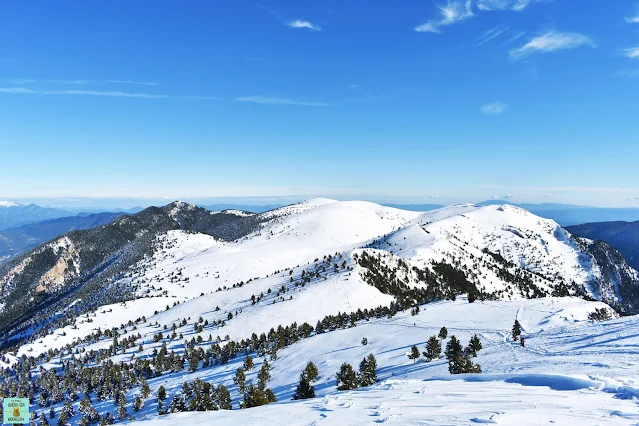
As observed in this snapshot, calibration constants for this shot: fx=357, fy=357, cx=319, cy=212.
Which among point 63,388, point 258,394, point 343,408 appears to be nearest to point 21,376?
point 63,388

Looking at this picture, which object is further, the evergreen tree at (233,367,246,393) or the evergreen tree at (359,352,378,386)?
the evergreen tree at (233,367,246,393)

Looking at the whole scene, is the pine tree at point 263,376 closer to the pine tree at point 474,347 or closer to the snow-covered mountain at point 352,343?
the snow-covered mountain at point 352,343

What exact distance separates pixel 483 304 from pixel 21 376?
163 meters

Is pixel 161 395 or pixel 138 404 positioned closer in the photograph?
pixel 138 404

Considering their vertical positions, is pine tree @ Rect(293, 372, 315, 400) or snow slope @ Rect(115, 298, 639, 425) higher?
snow slope @ Rect(115, 298, 639, 425)

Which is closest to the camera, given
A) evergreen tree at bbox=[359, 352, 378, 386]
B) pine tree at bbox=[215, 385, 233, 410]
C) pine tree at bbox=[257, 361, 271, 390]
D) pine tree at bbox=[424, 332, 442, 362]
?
evergreen tree at bbox=[359, 352, 378, 386]

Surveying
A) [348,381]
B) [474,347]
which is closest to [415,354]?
[474,347]

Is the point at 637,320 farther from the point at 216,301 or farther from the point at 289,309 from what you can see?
the point at 216,301

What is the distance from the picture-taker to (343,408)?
950 inches

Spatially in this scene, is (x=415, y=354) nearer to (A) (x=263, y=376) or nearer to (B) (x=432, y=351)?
(B) (x=432, y=351)

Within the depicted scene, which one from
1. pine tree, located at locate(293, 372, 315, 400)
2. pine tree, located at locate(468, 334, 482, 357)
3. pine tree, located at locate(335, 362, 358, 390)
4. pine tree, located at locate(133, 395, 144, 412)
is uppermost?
pine tree, located at locate(468, 334, 482, 357)

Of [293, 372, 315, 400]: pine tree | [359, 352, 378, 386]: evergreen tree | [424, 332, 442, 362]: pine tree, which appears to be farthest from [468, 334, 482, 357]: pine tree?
[293, 372, 315, 400]: pine tree

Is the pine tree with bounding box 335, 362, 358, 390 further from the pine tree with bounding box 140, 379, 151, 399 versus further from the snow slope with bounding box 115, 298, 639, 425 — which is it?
the pine tree with bounding box 140, 379, 151, 399

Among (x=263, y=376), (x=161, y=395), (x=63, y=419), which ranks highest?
(x=263, y=376)
